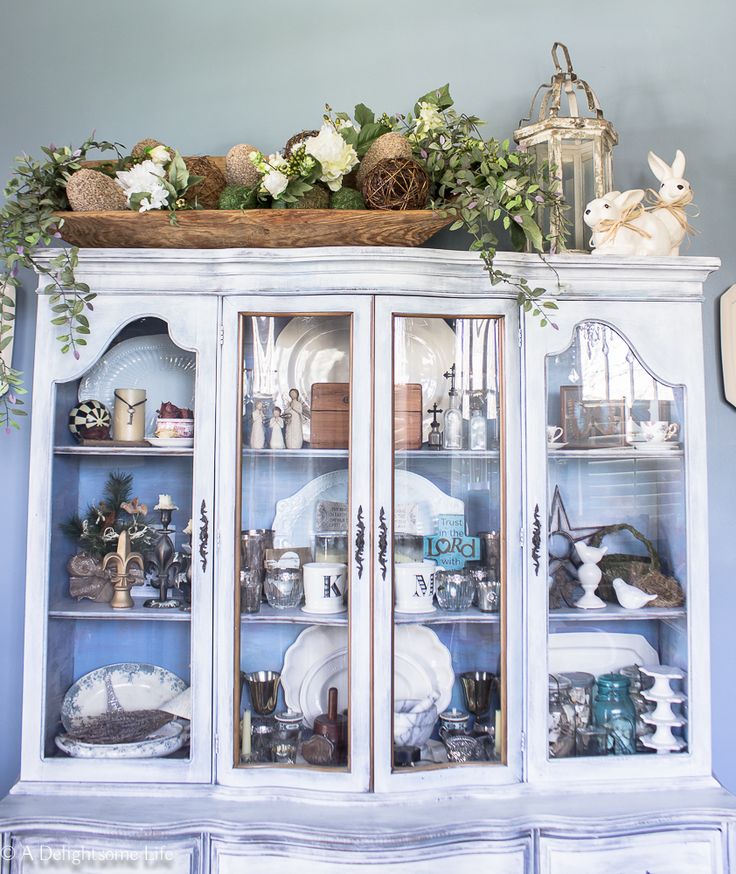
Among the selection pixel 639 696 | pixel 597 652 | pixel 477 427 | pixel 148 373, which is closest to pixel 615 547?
pixel 597 652

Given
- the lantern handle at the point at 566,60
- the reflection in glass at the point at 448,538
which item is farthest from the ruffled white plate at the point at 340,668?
the lantern handle at the point at 566,60

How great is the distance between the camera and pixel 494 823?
1.62 m

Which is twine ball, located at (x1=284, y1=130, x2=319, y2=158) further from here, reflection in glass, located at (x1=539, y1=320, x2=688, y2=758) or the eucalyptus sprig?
reflection in glass, located at (x1=539, y1=320, x2=688, y2=758)

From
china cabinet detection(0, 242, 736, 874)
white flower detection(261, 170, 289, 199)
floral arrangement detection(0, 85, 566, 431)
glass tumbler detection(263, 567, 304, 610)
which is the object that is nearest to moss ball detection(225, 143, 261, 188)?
floral arrangement detection(0, 85, 566, 431)

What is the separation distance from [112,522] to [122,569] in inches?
4.9

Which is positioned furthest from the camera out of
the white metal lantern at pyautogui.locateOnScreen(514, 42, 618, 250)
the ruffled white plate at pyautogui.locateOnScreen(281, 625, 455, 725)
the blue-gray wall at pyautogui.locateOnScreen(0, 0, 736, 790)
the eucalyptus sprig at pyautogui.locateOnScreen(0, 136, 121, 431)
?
the blue-gray wall at pyautogui.locateOnScreen(0, 0, 736, 790)

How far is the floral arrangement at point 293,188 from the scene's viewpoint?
1.70 metres

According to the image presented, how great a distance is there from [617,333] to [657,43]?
1041 mm

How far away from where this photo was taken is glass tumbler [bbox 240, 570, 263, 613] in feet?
5.77

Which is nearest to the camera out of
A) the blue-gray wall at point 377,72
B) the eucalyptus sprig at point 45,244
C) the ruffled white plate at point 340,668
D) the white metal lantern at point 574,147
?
the eucalyptus sprig at point 45,244

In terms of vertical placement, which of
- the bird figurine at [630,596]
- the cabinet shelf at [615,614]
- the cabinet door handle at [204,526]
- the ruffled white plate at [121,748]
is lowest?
the ruffled white plate at [121,748]

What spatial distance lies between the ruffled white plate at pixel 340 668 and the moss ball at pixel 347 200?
3.42 feet

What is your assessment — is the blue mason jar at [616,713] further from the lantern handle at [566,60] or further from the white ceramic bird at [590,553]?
the lantern handle at [566,60]

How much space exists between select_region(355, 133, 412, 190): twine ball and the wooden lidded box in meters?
0.52
